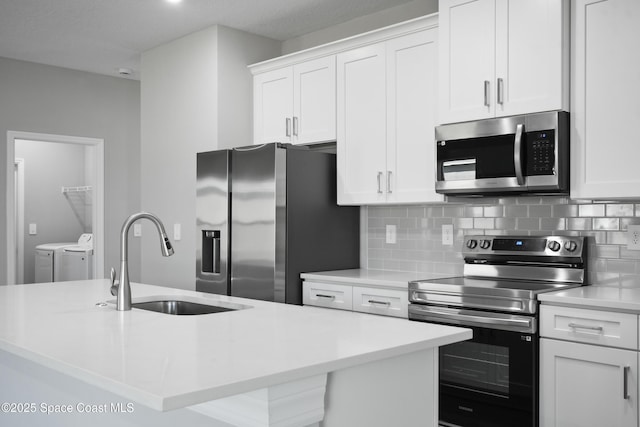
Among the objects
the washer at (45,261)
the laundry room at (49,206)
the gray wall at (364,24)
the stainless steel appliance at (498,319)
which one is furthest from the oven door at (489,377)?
the washer at (45,261)

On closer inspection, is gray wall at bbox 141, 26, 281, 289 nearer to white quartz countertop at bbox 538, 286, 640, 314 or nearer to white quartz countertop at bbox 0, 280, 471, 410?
white quartz countertop at bbox 0, 280, 471, 410

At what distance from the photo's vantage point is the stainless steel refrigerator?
148 inches

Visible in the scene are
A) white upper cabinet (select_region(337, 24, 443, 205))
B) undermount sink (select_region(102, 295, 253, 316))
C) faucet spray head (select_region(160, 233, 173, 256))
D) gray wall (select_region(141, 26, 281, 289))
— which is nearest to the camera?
faucet spray head (select_region(160, 233, 173, 256))

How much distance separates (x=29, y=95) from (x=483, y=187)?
14.1 ft

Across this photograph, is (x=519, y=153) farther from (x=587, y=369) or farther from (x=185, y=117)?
(x=185, y=117)

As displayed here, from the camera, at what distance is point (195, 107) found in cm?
466

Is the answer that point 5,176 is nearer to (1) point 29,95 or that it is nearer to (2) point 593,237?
(1) point 29,95

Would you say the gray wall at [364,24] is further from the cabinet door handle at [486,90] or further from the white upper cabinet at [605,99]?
the white upper cabinet at [605,99]

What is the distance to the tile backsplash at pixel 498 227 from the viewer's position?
3021 millimetres

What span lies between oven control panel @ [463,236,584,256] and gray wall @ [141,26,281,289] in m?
1.96

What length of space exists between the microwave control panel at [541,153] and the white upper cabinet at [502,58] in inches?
5.1

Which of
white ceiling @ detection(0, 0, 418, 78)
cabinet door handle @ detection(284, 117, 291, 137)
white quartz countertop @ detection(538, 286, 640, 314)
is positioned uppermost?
white ceiling @ detection(0, 0, 418, 78)

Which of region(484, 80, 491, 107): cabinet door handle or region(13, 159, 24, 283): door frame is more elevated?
region(484, 80, 491, 107): cabinet door handle

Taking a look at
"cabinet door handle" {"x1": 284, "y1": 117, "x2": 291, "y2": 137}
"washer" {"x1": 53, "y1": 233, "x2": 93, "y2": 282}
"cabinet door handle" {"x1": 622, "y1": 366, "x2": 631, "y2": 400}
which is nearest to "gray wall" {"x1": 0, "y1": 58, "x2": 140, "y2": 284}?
"washer" {"x1": 53, "y1": 233, "x2": 93, "y2": 282}
